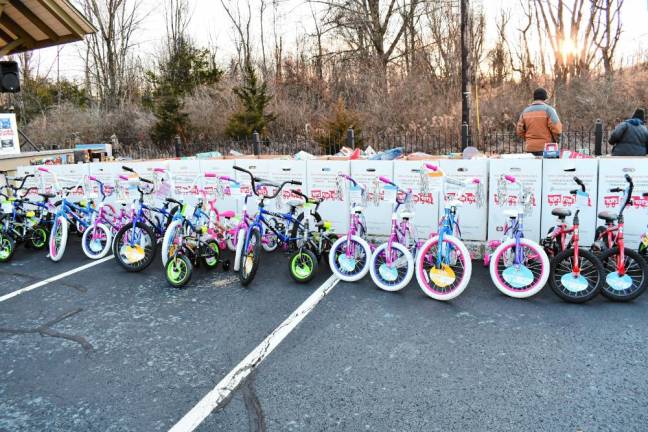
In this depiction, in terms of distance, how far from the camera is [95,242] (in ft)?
22.6

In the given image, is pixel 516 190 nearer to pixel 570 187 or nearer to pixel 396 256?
pixel 570 187

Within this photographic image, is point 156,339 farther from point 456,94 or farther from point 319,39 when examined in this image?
point 319,39

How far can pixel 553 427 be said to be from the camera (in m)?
2.79

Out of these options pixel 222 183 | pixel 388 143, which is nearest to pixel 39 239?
pixel 222 183

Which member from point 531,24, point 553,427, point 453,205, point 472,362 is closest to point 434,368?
point 472,362

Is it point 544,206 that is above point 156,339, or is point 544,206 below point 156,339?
above

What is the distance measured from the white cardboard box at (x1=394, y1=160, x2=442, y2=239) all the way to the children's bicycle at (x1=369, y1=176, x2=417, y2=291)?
1001 millimetres

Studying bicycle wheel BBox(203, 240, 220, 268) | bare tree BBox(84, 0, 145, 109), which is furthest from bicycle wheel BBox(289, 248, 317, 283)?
bare tree BBox(84, 0, 145, 109)

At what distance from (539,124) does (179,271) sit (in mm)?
5370

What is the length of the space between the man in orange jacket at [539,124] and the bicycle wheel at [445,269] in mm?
3262

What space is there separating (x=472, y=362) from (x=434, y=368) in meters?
0.30

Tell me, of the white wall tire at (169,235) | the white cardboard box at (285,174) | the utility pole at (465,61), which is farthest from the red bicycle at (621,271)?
the utility pole at (465,61)

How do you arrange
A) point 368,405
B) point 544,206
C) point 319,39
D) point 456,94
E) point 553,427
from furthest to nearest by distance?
point 319,39 → point 456,94 → point 544,206 → point 368,405 → point 553,427

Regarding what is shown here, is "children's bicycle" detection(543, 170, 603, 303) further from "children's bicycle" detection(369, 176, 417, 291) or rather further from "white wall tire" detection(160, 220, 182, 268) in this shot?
"white wall tire" detection(160, 220, 182, 268)
